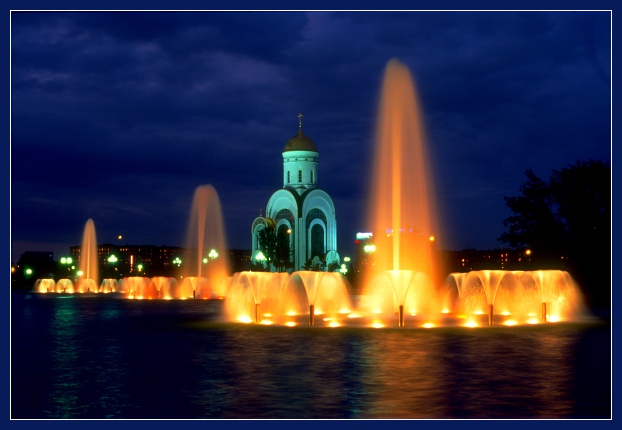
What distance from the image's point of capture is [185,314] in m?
29.7

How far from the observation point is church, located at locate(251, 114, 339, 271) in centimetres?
9338

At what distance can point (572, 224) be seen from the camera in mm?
46750

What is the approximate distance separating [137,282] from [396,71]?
30.1 meters

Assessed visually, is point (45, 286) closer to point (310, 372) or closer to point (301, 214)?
point (301, 214)

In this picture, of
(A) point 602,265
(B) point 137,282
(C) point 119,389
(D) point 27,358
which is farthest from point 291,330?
(B) point 137,282

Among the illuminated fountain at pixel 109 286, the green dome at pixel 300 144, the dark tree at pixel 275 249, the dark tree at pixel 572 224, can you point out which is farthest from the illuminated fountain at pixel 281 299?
the green dome at pixel 300 144

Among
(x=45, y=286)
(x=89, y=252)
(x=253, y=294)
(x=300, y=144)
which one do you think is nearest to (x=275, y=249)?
(x=300, y=144)

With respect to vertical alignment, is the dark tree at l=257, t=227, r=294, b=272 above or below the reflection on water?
above

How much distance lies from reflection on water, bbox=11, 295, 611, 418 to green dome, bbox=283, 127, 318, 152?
74.8 m

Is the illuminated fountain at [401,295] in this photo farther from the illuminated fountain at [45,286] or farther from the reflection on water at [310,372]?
the illuminated fountain at [45,286]

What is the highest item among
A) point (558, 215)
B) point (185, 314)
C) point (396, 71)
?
point (396, 71)

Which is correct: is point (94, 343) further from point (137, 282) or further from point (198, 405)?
point (137, 282)

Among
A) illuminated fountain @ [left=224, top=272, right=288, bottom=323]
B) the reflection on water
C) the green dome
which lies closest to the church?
the green dome

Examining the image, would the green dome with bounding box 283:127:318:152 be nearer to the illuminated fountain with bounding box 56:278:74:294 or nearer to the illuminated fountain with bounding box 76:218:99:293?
the illuminated fountain with bounding box 76:218:99:293
